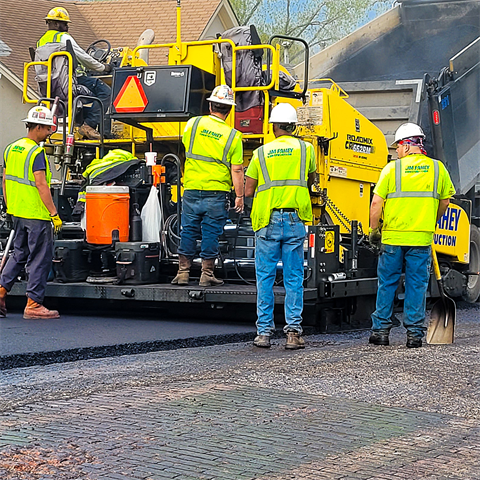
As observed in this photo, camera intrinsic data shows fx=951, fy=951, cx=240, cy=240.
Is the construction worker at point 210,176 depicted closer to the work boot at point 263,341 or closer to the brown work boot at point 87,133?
the work boot at point 263,341

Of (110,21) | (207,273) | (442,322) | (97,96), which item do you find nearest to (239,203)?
(207,273)

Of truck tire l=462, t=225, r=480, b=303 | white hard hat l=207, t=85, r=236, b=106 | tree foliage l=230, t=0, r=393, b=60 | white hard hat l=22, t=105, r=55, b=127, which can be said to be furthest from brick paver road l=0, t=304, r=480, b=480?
tree foliage l=230, t=0, r=393, b=60

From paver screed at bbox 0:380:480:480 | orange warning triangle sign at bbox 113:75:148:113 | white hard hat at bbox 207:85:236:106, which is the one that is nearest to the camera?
paver screed at bbox 0:380:480:480

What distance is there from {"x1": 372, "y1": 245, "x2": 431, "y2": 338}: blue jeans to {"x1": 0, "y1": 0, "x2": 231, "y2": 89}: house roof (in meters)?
19.8

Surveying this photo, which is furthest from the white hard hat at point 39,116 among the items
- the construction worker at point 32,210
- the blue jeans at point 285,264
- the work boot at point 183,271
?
the blue jeans at point 285,264

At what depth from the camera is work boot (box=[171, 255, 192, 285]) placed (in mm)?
8516

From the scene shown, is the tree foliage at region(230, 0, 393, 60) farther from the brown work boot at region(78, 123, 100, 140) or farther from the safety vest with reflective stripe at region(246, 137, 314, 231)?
the safety vest with reflective stripe at region(246, 137, 314, 231)

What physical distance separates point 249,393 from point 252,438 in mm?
916

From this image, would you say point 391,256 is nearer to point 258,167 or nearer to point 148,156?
point 258,167

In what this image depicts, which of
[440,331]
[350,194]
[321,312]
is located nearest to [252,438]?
[440,331]

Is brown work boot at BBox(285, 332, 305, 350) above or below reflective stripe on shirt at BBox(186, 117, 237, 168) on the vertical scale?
below

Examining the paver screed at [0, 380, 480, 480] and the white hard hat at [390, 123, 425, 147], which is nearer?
the paver screed at [0, 380, 480, 480]

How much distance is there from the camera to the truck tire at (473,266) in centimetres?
1134

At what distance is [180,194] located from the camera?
29.4 ft
